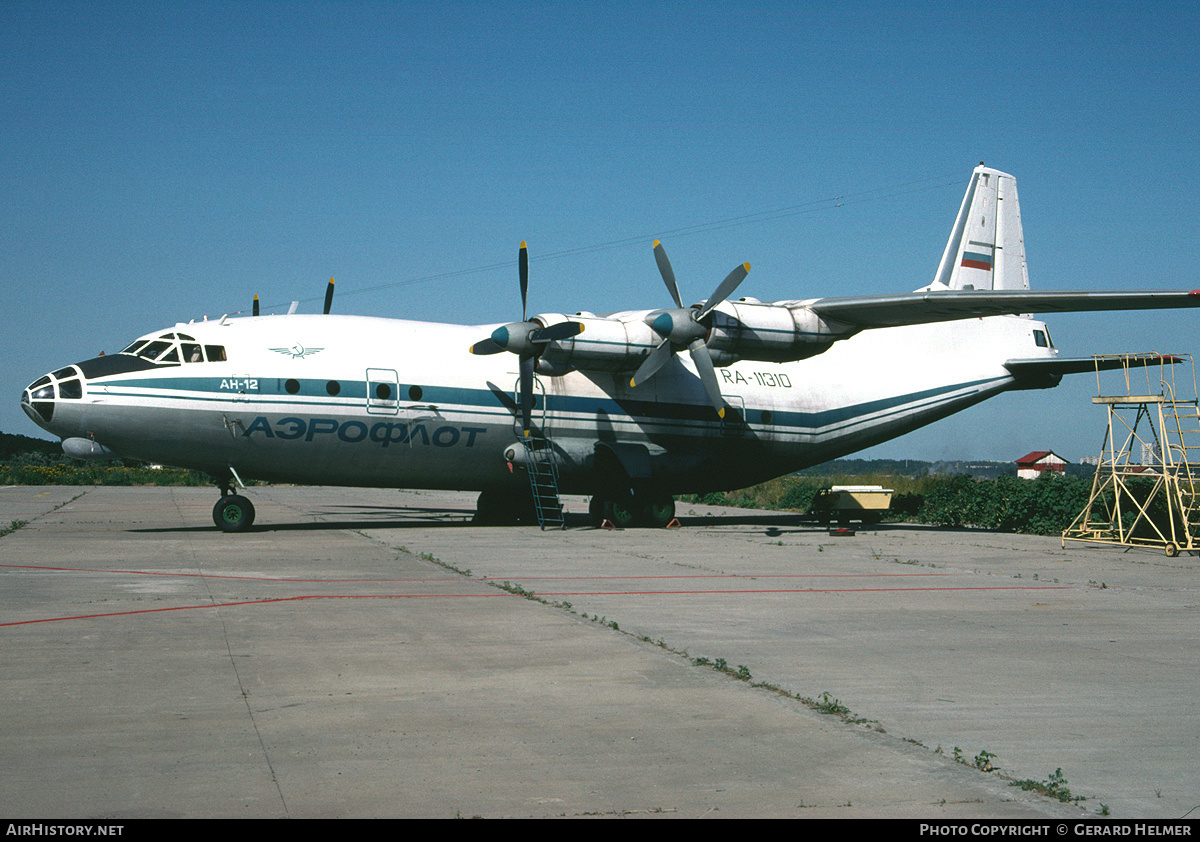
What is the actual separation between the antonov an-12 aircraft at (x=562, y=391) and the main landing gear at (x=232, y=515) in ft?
0.16

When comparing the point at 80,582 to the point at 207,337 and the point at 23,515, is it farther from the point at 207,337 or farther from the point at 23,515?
the point at 23,515

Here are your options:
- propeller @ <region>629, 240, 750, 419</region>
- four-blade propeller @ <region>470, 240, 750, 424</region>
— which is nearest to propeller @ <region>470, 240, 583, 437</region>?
four-blade propeller @ <region>470, 240, 750, 424</region>

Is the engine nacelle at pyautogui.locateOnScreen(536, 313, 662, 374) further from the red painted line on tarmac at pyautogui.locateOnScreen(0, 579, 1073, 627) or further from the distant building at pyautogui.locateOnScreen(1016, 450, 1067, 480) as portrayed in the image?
the distant building at pyautogui.locateOnScreen(1016, 450, 1067, 480)

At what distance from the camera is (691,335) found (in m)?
23.8

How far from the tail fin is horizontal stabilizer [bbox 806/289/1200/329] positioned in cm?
610

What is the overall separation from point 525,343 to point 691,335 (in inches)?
158

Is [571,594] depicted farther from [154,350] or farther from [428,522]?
[428,522]

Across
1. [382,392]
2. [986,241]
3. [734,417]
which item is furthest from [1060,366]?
[382,392]

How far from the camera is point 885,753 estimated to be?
5949mm

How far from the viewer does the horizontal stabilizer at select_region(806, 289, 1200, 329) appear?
2177 centimetres

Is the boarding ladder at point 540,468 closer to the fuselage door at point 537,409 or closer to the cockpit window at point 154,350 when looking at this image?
the fuselage door at point 537,409

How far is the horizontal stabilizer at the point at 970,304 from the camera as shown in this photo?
21766mm

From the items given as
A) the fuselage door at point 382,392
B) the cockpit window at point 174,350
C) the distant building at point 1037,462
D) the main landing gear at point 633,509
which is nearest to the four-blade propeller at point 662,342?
the fuselage door at point 382,392
